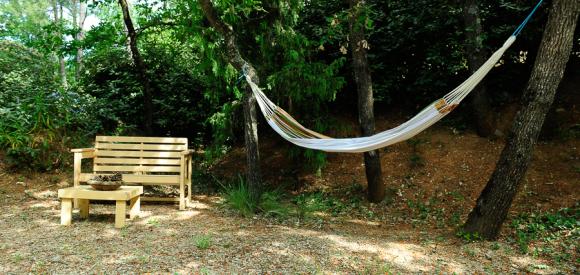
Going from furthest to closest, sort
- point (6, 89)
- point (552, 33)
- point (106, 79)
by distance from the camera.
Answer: point (106, 79) → point (6, 89) → point (552, 33)

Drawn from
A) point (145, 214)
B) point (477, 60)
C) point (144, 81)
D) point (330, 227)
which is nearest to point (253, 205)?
point (330, 227)

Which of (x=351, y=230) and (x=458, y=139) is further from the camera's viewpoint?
(x=458, y=139)

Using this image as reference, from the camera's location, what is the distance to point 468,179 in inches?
165

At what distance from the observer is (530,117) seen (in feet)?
9.32

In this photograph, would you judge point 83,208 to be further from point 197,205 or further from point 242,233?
point 242,233

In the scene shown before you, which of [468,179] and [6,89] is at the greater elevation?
[6,89]

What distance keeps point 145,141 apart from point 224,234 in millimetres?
1688

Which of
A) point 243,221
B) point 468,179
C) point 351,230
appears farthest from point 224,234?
point 468,179

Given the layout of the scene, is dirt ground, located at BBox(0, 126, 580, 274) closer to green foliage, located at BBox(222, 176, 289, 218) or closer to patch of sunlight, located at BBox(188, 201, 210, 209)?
patch of sunlight, located at BBox(188, 201, 210, 209)

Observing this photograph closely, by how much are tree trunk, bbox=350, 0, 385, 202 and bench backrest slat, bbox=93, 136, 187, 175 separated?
1880mm

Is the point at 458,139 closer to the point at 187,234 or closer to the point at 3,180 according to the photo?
the point at 187,234

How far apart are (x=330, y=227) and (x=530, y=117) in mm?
1754

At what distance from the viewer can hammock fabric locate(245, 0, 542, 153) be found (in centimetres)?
290

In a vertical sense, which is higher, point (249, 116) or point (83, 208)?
point (249, 116)
